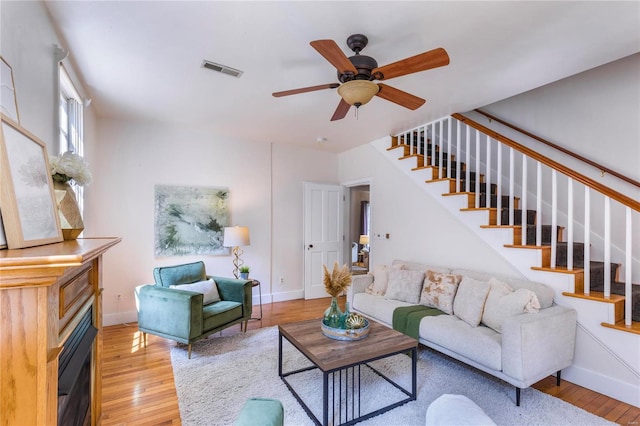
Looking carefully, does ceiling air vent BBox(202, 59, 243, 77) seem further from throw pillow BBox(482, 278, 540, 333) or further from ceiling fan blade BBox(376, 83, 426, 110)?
throw pillow BBox(482, 278, 540, 333)

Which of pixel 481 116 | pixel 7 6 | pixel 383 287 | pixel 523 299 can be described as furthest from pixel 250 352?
pixel 481 116

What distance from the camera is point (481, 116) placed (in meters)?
4.36

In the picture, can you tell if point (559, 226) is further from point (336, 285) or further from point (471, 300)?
point (336, 285)

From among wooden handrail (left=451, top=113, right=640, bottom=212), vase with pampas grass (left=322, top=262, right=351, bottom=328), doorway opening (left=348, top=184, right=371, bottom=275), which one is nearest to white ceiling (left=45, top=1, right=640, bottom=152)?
wooden handrail (left=451, top=113, right=640, bottom=212)

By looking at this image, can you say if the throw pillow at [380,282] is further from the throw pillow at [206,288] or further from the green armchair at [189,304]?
the throw pillow at [206,288]

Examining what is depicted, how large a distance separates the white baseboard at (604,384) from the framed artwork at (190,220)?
162 inches

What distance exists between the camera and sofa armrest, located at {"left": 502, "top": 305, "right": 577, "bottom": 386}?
221cm

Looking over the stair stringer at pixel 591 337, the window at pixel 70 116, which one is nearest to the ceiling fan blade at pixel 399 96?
the stair stringer at pixel 591 337

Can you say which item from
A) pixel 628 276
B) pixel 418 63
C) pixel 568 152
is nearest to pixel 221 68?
pixel 418 63

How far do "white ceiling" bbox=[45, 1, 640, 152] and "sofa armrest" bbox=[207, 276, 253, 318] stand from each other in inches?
80.1

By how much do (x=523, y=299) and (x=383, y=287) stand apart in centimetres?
160

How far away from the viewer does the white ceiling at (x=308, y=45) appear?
6.07 ft

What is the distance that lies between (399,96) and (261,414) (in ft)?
7.09

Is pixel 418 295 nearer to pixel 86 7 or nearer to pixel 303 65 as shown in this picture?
pixel 303 65
